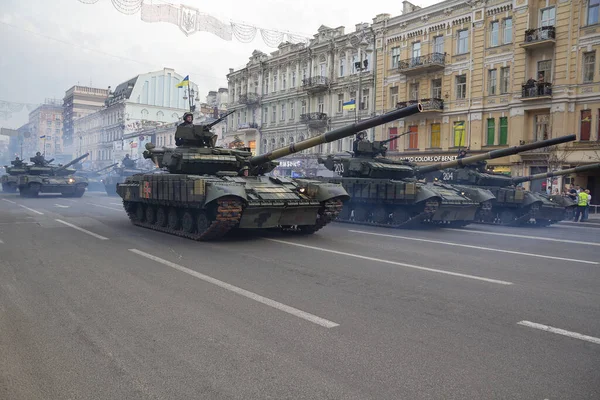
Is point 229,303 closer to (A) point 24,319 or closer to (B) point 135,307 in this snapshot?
(B) point 135,307

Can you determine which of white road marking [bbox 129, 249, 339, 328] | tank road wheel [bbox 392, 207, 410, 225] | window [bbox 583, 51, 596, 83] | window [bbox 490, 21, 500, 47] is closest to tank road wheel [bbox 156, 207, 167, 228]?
white road marking [bbox 129, 249, 339, 328]

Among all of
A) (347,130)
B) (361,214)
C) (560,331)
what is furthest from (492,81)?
(560,331)

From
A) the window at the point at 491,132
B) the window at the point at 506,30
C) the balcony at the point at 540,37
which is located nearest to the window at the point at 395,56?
the window at the point at 506,30

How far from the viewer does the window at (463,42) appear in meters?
31.8

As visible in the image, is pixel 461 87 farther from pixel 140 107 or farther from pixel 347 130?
pixel 140 107

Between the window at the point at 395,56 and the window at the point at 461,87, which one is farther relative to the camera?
the window at the point at 395,56

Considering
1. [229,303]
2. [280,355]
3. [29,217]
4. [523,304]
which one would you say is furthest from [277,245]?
[29,217]

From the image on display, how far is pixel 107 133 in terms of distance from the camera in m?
75.3

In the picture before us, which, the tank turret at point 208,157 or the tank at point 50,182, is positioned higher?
the tank turret at point 208,157

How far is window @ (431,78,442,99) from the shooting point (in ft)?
111

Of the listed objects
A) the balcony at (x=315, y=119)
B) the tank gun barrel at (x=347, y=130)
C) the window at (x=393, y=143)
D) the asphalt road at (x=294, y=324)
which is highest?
the balcony at (x=315, y=119)

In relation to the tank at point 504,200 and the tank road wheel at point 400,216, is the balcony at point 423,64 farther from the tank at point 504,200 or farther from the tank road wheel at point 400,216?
the tank road wheel at point 400,216

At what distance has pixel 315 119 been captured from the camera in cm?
4025

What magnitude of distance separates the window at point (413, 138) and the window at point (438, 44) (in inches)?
196
